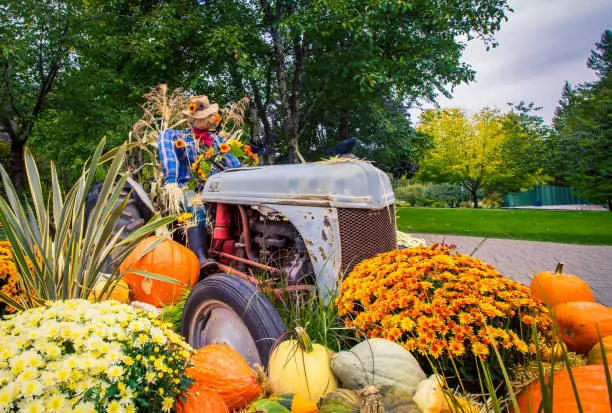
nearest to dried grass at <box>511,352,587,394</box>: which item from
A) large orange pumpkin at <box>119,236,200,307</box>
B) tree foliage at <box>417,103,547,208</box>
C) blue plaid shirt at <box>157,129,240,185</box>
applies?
large orange pumpkin at <box>119,236,200,307</box>

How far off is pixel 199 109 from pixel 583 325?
146 inches

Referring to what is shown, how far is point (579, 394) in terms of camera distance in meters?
1.46

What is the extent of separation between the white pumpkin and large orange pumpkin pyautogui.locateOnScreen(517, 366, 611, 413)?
0.40 meters

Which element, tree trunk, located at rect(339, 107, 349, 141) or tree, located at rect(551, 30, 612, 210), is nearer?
tree trunk, located at rect(339, 107, 349, 141)

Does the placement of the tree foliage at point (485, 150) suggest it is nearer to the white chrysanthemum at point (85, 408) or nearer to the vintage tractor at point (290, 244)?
the vintage tractor at point (290, 244)

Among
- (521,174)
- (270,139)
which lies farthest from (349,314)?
(521,174)

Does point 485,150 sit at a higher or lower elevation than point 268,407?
higher

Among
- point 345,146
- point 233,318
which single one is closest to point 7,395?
point 233,318

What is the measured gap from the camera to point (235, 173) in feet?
9.91

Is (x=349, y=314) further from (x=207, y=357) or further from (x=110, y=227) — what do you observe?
(x=110, y=227)

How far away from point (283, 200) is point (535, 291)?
1.84 m

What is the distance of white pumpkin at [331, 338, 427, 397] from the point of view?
1659mm

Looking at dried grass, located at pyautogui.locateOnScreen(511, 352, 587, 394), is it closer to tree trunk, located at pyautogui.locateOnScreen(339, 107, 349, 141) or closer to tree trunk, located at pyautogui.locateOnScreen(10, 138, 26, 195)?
tree trunk, located at pyautogui.locateOnScreen(10, 138, 26, 195)

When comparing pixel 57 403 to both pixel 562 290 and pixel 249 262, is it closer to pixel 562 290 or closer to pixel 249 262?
pixel 249 262
